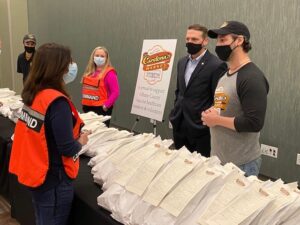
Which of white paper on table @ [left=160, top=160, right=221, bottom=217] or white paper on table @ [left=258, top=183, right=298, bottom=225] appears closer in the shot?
white paper on table @ [left=258, top=183, right=298, bottom=225]

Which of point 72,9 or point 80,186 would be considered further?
point 72,9

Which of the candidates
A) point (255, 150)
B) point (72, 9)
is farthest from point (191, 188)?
point (72, 9)

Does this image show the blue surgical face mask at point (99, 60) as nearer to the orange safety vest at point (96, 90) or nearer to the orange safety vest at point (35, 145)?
the orange safety vest at point (96, 90)

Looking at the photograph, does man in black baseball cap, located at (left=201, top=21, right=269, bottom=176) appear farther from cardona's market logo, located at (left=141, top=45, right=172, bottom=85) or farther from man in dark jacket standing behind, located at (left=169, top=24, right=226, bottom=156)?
cardona's market logo, located at (left=141, top=45, right=172, bottom=85)

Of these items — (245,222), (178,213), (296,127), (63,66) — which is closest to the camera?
(245,222)

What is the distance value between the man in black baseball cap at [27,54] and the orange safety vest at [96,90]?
1.39 m

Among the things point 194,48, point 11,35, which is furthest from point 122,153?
point 11,35

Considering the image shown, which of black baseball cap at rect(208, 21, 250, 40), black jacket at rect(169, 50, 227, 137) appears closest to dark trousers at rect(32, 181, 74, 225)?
black baseball cap at rect(208, 21, 250, 40)

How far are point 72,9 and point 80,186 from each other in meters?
5.17

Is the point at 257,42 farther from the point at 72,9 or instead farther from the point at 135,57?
the point at 72,9

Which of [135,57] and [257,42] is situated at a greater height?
[257,42]

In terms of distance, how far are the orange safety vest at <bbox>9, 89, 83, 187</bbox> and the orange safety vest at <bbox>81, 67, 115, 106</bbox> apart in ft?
6.95

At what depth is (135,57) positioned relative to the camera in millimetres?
5133

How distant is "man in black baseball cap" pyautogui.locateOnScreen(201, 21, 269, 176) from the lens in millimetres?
1694
